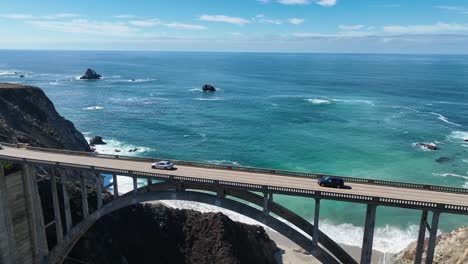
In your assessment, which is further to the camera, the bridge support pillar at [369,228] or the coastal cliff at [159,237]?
the coastal cliff at [159,237]

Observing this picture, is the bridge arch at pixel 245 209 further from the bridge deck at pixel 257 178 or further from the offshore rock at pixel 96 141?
the offshore rock at pixel 96 141

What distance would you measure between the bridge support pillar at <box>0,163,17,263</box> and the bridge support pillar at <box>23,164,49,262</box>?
200 centimetres

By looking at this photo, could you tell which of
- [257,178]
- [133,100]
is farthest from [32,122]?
[133,100]

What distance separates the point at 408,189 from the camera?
30094 mm

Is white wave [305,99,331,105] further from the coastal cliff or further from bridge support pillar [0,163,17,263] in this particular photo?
bridge support pillar [0,163,17,263]

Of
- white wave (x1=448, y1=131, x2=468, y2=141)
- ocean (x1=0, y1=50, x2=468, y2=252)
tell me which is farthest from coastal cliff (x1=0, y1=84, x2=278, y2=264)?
white wave (x1=448, y1=131, x2=468, y2=141)

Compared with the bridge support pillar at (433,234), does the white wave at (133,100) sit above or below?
below

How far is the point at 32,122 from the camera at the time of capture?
58.9 m

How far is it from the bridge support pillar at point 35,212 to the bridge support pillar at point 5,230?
1995mm

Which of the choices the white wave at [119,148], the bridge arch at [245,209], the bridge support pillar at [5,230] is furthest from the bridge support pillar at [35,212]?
the white wave at [119,148]

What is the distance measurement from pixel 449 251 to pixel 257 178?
21.5 m

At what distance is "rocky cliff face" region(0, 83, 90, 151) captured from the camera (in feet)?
168

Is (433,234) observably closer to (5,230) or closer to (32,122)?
(5,230)

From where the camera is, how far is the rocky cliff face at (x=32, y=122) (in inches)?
2020
